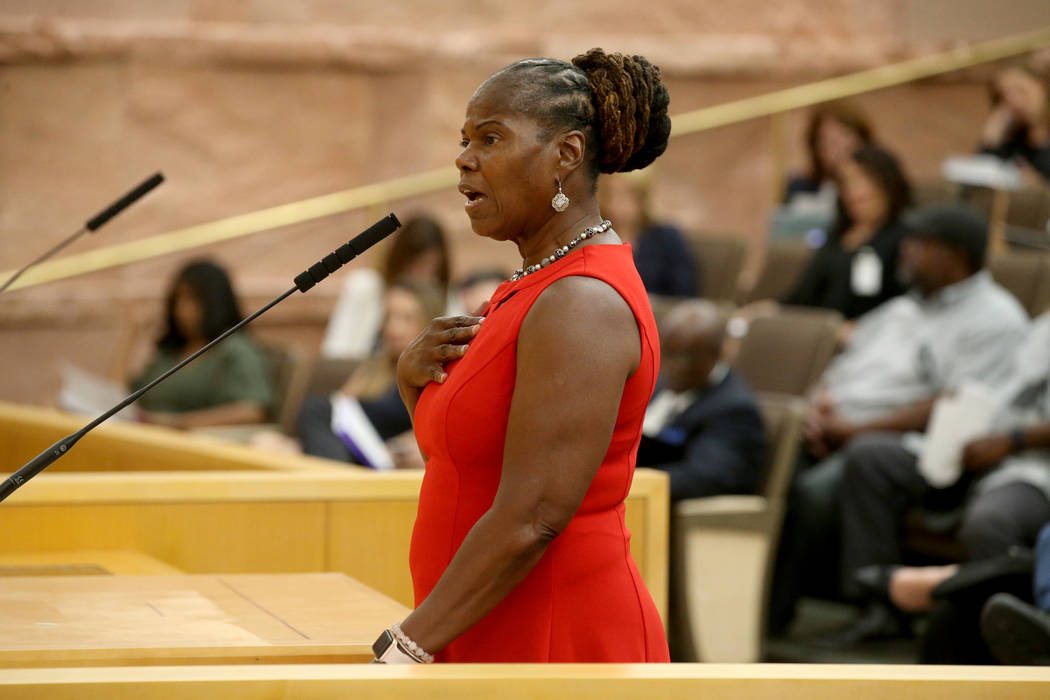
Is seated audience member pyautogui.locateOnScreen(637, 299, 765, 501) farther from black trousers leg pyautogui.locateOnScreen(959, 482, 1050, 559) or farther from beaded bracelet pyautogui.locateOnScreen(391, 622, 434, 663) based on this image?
beaded bracelet pyautogui.locateOnScreen(391, 622, 434, 663)

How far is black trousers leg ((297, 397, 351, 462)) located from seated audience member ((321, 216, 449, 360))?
659mm

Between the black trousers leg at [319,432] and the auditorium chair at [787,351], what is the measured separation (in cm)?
149

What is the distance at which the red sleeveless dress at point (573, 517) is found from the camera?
59.9 inches

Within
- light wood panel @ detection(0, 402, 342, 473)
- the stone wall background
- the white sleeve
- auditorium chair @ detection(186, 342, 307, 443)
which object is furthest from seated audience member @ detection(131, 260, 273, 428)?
the stone wall background

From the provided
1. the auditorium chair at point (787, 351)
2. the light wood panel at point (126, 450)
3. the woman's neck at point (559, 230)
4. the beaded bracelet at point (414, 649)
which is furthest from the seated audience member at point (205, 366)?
the beaded bracelet at point (414, 649)

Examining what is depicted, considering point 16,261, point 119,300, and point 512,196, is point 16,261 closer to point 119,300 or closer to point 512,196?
point 119,300

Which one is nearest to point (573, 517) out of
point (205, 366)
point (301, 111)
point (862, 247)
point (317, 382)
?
point (317, 382)

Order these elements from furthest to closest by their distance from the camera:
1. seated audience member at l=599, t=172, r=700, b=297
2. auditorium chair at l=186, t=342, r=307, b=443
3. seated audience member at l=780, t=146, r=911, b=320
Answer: seated audience member at l=599, t=172, r=700, b=297
seated audience member at l=780, t=146, r=911, b=320
auditorium chair at l=186, t=342, r=307, b=443

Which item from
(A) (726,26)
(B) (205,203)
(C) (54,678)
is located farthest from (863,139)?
(C) (54,678)

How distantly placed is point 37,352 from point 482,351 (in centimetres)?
598

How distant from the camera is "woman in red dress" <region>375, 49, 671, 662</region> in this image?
144 cm

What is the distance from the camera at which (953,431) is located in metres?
4.14

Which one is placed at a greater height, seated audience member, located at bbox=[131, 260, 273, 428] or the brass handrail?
the brass handrail

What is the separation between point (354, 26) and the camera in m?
7.51
